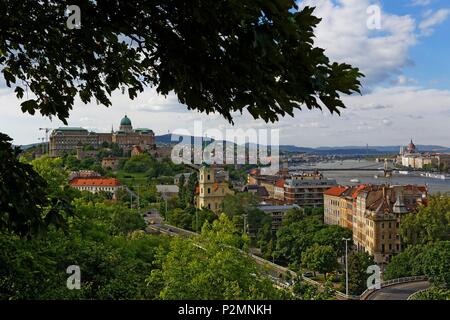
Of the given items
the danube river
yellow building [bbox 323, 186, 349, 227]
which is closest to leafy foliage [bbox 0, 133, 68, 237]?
yellow building [bbox 323, 186, 349, 227]

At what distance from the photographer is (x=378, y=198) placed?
39469mm

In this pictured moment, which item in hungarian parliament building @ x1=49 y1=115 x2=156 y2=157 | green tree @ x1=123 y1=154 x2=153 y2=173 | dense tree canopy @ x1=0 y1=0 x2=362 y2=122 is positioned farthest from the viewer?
hungarian parliament building @ x1=49 y1=115 x2=156 y2=157

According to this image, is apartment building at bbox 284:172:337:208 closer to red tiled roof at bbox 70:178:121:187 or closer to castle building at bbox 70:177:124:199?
castle building at bbox 70:177:124:199

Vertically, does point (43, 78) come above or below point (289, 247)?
above

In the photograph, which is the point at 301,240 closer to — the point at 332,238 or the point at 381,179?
the point at 332,238

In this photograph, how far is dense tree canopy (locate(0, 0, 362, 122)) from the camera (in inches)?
97.9

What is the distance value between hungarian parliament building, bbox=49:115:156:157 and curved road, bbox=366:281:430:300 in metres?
65.9

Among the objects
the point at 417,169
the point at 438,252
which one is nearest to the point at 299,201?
the point at 438,252

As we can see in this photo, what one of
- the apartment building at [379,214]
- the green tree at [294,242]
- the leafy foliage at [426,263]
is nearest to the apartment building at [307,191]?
the apartment building at [379,214]

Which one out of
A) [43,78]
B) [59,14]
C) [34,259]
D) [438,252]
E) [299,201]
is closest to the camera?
[59,14]

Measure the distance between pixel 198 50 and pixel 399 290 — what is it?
79.2ft

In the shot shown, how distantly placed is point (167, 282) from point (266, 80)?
9035 mm

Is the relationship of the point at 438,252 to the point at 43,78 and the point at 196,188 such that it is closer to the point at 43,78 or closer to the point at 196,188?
the point at 43,78

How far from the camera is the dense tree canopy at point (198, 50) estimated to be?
249cm
